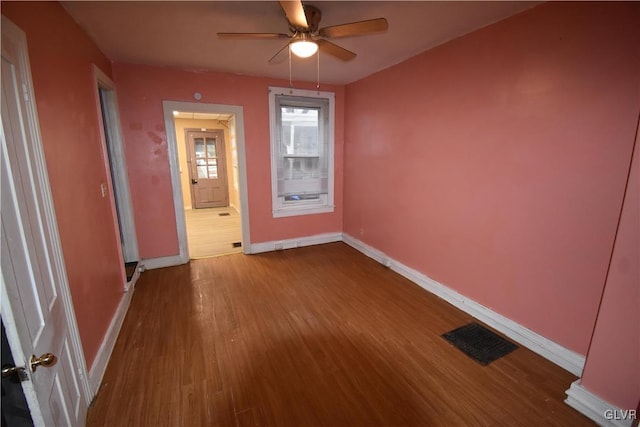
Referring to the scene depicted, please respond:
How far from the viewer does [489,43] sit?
2.23m

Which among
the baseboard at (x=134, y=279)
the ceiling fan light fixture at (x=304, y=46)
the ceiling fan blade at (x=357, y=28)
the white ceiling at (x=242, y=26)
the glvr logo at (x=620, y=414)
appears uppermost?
the white ceiling at (x=242, y=26)

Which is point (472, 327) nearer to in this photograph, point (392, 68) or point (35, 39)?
point (392, 68)

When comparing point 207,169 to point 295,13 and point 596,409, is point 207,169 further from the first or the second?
point 596,409

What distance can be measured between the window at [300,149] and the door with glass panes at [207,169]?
410cm

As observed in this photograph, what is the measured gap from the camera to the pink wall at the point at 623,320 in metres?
1.38

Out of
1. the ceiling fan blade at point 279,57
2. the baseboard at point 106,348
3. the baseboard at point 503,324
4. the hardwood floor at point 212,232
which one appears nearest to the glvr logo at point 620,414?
the baseboard at point 503,324

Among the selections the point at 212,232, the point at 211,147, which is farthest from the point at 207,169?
the point at 212,232

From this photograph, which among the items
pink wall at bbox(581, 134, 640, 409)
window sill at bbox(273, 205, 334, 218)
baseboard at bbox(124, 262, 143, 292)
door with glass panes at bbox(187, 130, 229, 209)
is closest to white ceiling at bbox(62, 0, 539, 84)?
pink wall at bbox(581, 134, 640, 409)

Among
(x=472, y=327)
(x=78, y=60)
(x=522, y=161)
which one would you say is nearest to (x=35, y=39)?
(x=78, y=60)

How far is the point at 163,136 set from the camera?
3426 millimetres

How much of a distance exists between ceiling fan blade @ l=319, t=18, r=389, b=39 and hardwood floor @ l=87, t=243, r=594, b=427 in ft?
7.41

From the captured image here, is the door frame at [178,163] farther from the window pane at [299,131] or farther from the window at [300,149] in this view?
the window pane at [299,131]

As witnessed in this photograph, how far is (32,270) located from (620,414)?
289cm

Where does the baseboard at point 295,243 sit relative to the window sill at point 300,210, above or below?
below
